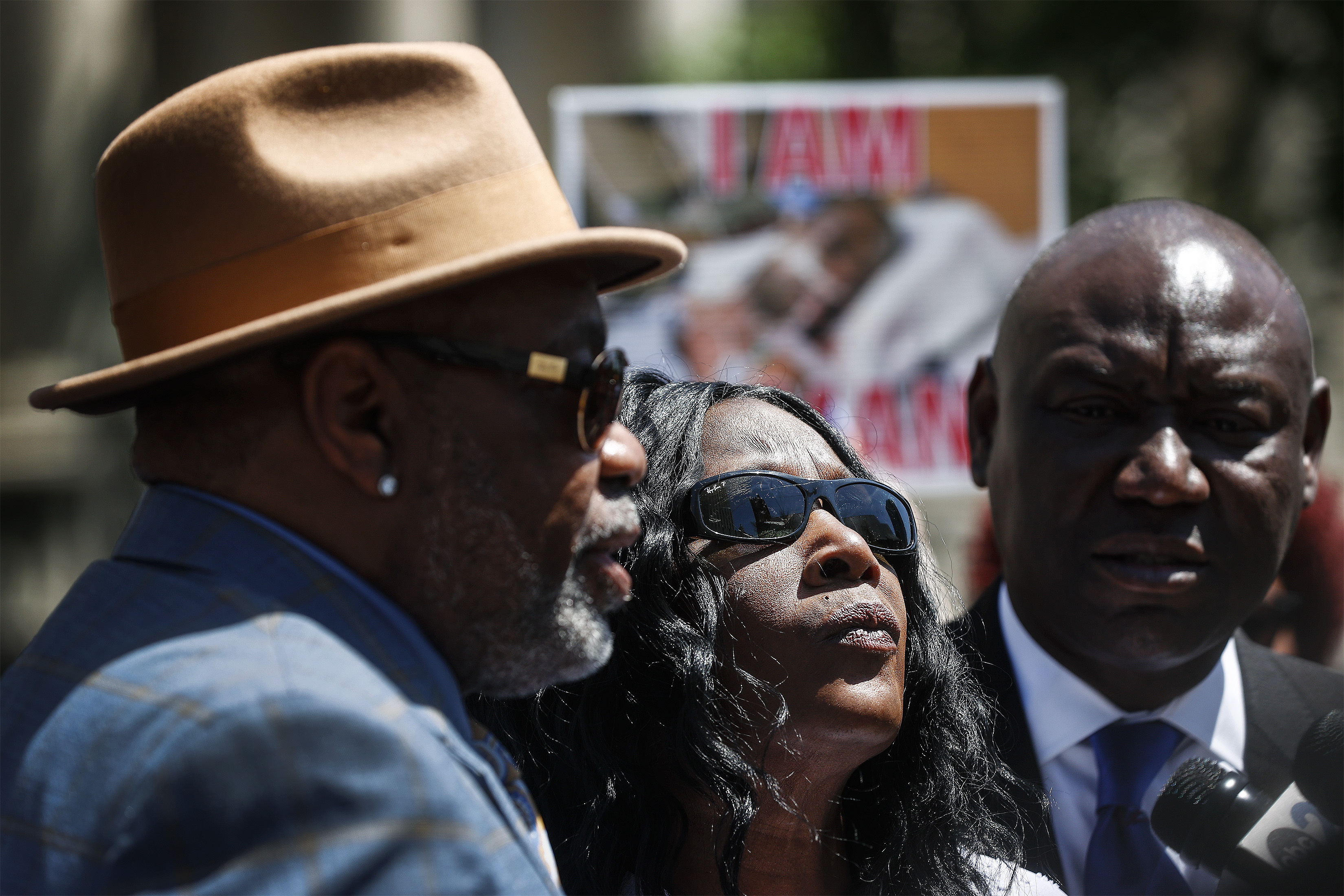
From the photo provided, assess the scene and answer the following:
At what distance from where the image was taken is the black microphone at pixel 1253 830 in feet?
7.59

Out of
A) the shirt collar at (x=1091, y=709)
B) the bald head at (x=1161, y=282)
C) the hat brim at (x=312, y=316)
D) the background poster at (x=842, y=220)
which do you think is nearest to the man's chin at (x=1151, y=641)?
the shirt collar at (x=1091, y=709)

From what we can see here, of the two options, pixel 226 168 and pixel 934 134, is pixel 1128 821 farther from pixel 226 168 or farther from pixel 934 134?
pixel 934 134

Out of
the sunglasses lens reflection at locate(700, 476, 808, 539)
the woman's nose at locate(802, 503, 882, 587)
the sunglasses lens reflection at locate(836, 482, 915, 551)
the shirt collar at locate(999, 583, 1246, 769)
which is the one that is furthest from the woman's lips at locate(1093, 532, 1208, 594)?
the sunglasses lens reflection at locate(700, 476, 808, 539)

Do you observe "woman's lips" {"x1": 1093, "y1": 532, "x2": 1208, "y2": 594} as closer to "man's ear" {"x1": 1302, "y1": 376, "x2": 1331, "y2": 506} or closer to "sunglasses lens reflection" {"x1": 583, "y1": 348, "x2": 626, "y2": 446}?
"man's ear" {"x1": 1302, "y1": 376, "x2": 1331, "y2": 506}

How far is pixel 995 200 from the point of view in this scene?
5883mm

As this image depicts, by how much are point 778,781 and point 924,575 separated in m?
0.58

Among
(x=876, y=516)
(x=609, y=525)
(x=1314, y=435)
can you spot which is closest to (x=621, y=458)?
(x=609, y=525)

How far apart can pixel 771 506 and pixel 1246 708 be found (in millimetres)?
1259

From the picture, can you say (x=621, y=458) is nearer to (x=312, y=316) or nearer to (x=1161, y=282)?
(x=312, y=316)

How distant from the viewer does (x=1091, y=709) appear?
2623mm

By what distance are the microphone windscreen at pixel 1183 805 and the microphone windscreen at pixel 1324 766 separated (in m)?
0.17

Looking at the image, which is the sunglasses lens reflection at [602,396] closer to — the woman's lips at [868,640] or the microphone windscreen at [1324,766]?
the woman's lips at [868,640]

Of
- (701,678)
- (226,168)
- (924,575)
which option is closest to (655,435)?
(701,678)

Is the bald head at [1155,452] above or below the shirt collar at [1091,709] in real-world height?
above
